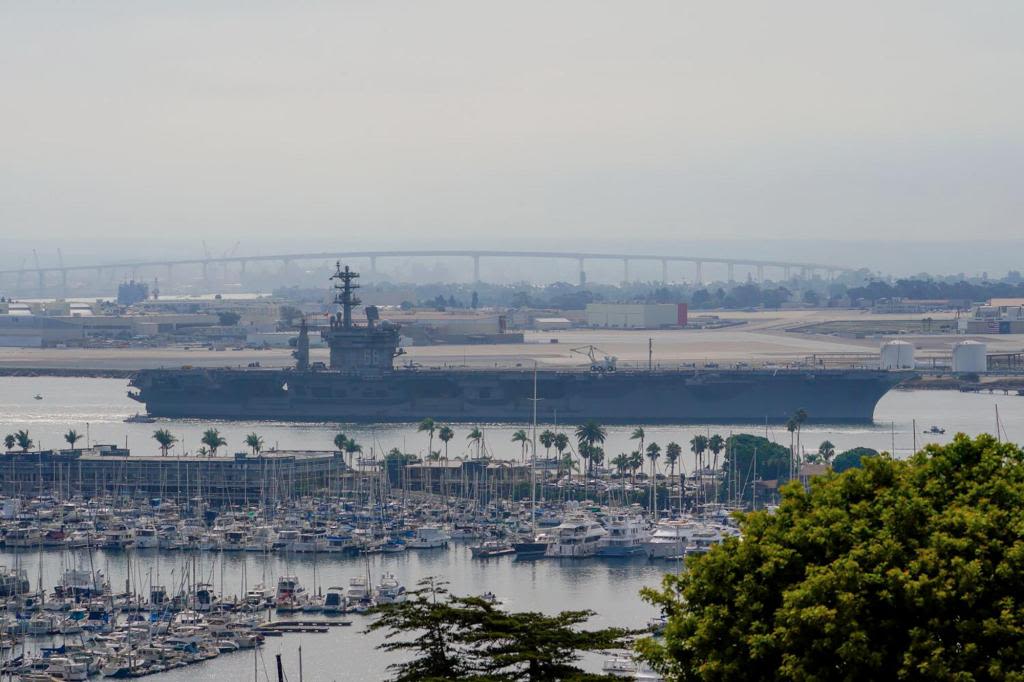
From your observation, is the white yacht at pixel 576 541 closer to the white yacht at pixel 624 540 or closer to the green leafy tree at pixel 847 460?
the white yacht at pixel 624 540

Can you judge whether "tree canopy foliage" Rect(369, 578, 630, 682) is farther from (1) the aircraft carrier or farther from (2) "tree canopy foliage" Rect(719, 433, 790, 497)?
(1) the aircraft carrier

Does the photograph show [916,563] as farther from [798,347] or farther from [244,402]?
[798,347]

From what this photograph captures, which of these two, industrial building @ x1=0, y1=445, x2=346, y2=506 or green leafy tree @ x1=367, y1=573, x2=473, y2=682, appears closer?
green leafy tree @ x1=367, y1=573, x2=473, y2=682

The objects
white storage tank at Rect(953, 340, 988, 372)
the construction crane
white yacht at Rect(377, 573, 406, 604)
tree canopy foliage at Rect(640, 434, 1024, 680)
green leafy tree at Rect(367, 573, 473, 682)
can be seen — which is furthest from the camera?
white storage tank at Rect(953, 340, 988, 372)

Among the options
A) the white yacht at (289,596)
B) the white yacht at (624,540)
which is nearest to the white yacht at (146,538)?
the white yacht at (289,596)

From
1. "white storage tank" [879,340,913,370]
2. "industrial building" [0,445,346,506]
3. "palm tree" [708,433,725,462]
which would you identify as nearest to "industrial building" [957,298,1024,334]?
"white storage tank" [879,340,913,370]
